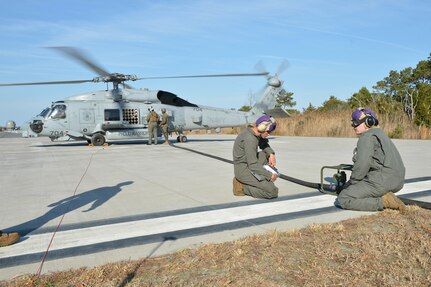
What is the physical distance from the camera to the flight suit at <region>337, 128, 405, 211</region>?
14.6 ft

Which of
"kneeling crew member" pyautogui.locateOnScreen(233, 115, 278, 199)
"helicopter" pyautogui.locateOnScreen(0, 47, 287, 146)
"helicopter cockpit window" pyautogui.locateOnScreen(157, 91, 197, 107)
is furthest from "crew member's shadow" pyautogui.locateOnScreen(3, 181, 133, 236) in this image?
"helicopter cockpit window" pyautogui.locateOnScreen(157, 91, 197, 107)

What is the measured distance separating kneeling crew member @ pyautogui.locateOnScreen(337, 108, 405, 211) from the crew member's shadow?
3.65m

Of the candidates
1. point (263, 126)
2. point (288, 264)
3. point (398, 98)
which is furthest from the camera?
point (398, 98)

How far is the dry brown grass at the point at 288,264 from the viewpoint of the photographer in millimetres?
2594

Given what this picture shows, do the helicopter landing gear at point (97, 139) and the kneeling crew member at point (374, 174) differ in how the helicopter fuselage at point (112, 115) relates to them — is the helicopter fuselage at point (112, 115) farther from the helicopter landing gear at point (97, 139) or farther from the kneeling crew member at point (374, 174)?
the kneeling crew member at point (374, 174)

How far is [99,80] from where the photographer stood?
53.6ft

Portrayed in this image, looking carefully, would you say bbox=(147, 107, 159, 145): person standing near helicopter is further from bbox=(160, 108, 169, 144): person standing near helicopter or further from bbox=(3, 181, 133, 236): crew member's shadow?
bbox=(3, 181, 133, 236): crew member's shadow

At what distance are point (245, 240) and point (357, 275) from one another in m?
1.08

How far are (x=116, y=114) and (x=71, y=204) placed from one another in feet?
41.1

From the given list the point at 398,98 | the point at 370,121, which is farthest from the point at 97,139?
the point at 398,98

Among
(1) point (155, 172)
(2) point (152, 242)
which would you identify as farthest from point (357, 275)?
(1) point (155, 172)

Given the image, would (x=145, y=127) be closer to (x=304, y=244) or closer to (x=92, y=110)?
(x=92, y=110)

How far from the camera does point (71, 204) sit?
17.3 feet

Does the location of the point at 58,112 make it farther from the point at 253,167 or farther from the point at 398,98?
the point at 398,98
